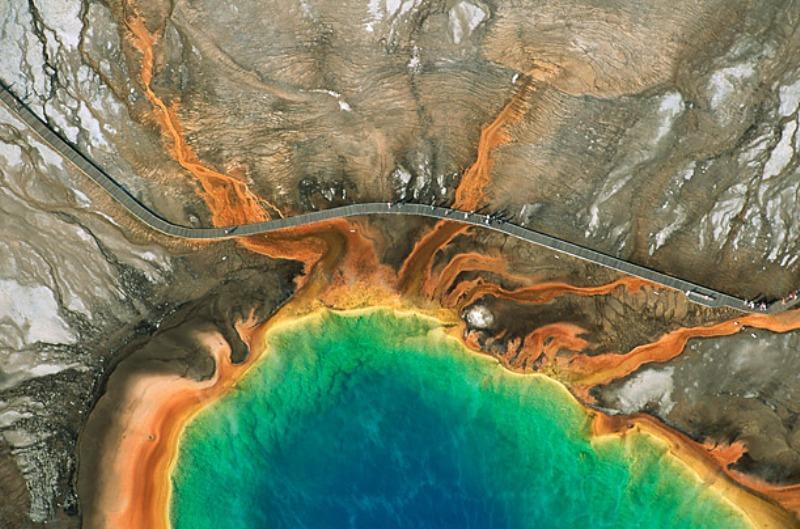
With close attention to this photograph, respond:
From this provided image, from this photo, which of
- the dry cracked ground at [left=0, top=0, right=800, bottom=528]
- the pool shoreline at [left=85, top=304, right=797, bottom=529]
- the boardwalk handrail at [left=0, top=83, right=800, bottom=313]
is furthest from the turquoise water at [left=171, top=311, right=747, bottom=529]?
the boardwalk handrail at [left=0, top=83, right=800, bottom=313]

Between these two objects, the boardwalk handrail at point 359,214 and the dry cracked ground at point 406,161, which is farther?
the boardwalk handrail at point 359,214

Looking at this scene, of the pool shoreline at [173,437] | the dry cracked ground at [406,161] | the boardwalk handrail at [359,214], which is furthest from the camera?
the pool shoreline at [173,437]

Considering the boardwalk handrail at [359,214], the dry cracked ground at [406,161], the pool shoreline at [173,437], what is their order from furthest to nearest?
the pool shoreline at [173,437]
the boardwalk handrail at [359,214]
the dry cracked ground at [406,161]

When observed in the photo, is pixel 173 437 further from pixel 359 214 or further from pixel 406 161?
pixel 406 161

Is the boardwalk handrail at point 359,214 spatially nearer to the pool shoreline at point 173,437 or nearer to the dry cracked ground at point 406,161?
the dry cracked ground at point 406,161

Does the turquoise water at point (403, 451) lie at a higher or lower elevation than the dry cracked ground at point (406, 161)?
lower

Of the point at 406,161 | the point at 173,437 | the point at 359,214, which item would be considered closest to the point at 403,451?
the point at 173,437

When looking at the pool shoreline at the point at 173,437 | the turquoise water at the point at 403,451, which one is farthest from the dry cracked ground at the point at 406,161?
the turquoise water at the point at 403,451

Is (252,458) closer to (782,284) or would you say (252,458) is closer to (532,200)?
(532,200)
